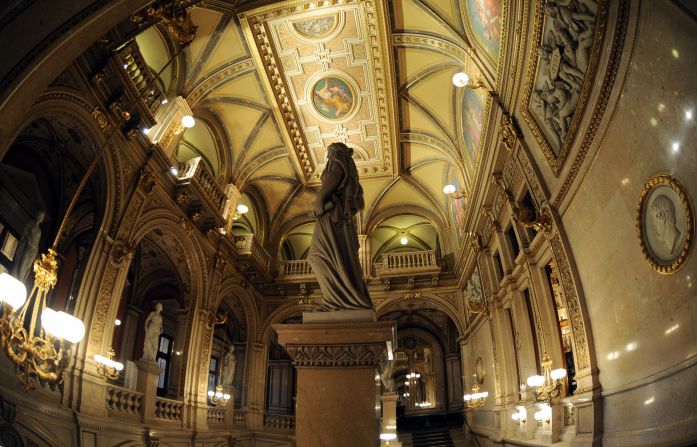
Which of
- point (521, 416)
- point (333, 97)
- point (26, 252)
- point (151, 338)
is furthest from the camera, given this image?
point (333, 97)

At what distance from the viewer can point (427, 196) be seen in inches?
676

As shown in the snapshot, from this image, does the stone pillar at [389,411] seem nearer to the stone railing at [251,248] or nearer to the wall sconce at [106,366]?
the stone railing at [251,248]

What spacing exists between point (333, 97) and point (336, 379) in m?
11.6

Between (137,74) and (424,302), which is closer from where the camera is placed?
(137,74)

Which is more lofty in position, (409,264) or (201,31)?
(201,31)

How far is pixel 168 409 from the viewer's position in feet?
35.4

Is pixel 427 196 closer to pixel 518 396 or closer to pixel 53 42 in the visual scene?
pixel 518 396

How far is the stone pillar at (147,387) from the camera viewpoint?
31.0 ft

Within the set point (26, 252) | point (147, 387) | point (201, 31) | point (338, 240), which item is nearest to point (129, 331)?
point (147, 387)

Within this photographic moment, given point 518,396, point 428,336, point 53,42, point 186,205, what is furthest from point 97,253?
point 428,336

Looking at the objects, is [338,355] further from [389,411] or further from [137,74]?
[389,411]

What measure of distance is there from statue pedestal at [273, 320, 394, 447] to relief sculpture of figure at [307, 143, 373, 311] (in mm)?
413

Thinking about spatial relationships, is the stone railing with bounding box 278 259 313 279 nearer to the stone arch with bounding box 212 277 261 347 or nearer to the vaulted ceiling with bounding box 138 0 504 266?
the vaulted ceiling with bounding box 138 0 504 266

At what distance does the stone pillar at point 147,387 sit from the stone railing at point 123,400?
0.12m
